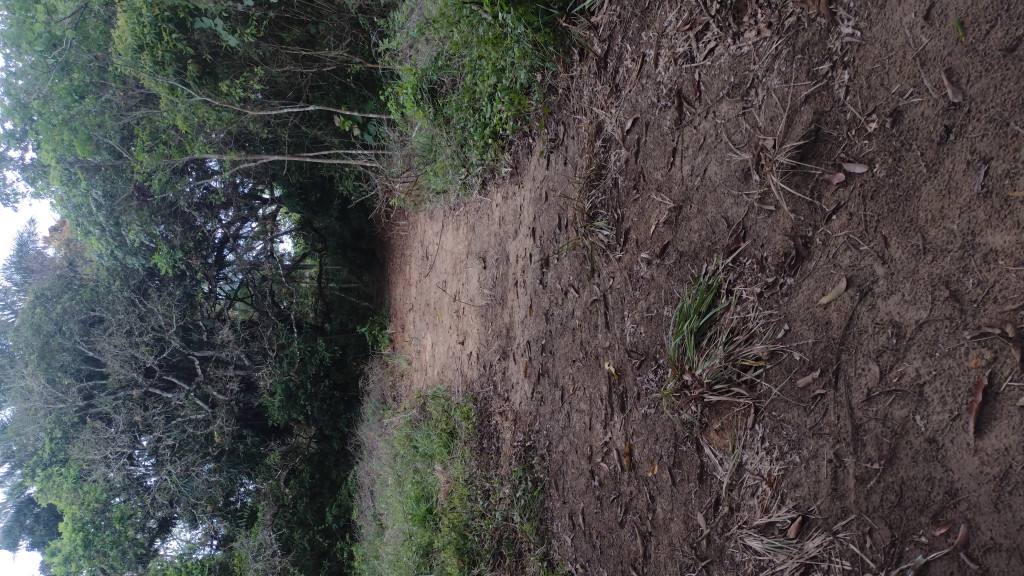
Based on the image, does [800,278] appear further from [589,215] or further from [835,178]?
[589,215]

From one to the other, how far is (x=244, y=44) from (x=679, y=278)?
548cm

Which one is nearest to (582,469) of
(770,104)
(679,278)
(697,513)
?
(697,513)

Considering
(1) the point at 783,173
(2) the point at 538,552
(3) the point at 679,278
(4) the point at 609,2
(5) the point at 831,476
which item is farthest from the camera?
(2) the point at 538,552

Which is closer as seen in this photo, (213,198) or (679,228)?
(679,228)

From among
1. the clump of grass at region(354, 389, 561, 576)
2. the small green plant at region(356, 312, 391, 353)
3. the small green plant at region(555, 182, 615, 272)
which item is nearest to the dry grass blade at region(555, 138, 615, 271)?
the small green plant at region(555, 182, 615, 272)

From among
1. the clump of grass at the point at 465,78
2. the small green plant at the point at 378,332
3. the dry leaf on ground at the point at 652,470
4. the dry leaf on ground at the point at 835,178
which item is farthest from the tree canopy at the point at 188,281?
the dry leaf on ground at the point at 835,178

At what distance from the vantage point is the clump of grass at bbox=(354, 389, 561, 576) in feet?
12.2

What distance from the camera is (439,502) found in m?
4.71

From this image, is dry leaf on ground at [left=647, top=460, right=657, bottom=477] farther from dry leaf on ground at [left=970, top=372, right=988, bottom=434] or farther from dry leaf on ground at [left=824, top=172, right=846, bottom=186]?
dry leaf on ground at [left=824, top=172, right=846, bottom=186]

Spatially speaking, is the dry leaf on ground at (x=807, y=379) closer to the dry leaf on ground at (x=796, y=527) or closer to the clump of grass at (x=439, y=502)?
the dry leaf on ground at (x=796, y=527)

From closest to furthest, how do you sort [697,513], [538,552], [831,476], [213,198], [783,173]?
[831,476] < [783,173] < [697,513] < [538,552] < [213,198]

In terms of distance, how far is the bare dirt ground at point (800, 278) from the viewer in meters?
1.59

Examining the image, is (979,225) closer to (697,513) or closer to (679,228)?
(679,228)

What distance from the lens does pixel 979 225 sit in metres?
1.61
